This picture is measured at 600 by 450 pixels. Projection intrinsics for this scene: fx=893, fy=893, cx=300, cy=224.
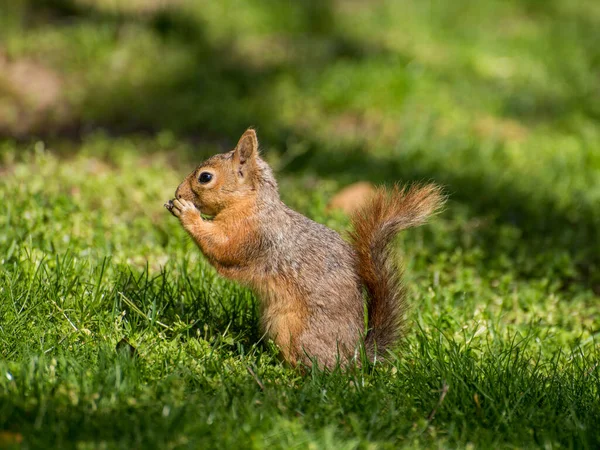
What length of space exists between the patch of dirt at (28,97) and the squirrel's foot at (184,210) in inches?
105

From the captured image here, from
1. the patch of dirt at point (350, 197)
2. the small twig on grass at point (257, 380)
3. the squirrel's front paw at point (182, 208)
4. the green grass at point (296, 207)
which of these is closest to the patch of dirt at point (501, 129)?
the green grass at point (296, 207)

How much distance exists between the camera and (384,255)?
128 inches

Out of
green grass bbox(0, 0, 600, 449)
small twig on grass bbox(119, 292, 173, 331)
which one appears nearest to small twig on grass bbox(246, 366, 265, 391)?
green grass bbox(0, 0, 600, 449)

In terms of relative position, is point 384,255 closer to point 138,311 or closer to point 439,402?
point 439,402

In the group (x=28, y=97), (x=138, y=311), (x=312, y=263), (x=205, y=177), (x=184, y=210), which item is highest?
(x=28, y=97)

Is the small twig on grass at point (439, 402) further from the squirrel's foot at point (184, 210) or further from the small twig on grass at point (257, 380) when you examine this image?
the squirrel's foot at point (184, 210)

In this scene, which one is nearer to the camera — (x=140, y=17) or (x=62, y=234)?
(x=62, y=234)

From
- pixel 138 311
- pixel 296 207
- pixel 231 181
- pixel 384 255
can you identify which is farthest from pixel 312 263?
pixel 296 207

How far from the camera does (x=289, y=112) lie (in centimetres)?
639

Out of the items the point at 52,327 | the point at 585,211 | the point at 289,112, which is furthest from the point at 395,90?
the point at 52,327

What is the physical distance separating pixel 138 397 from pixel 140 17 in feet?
17.8

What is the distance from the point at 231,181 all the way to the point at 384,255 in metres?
0.65

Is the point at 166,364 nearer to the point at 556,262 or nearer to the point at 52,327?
the point at 52,327

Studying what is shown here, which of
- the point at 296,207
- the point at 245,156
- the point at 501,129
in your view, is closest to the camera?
the point at 245,156
